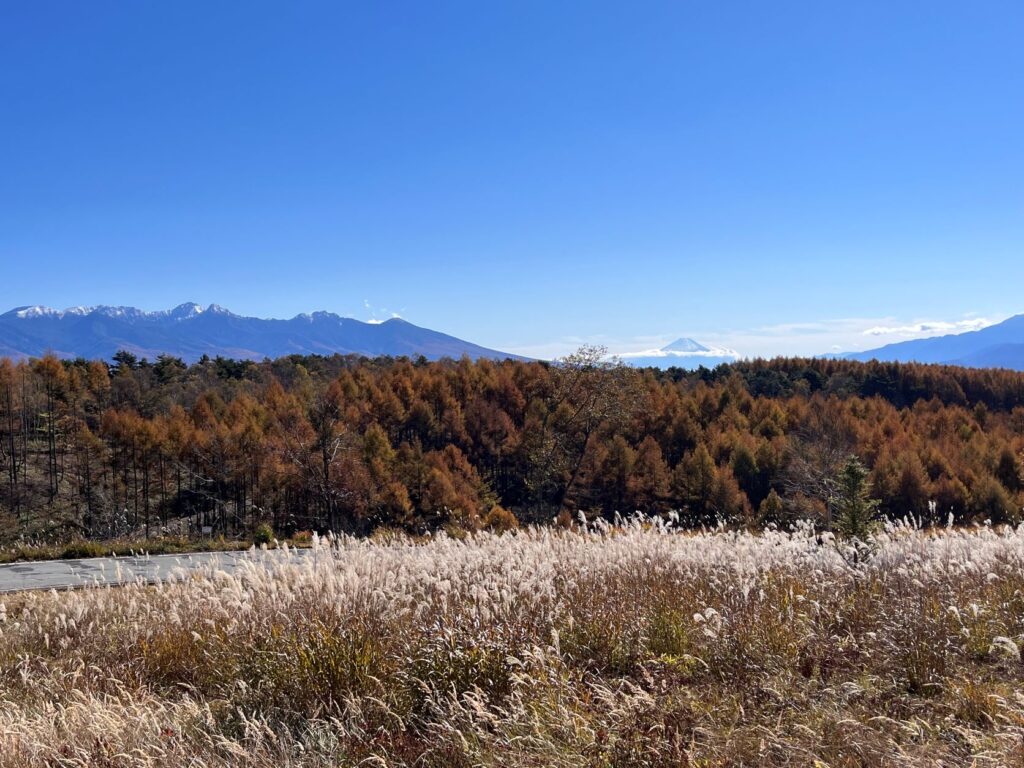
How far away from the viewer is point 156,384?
87.5 meters

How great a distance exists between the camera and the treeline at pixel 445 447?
44.5 m

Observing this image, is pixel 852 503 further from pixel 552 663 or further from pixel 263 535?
pixel 263 535

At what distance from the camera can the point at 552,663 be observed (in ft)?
14.4

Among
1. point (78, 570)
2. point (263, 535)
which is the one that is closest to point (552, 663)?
point (78, 570)

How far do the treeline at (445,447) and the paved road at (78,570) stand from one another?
15214mm

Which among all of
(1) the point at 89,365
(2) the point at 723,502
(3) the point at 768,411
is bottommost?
(2) the point at 723,502

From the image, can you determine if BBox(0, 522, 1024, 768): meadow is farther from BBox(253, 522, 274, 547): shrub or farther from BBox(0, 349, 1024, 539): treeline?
BBox(0, 349, 1024, 539): treeline

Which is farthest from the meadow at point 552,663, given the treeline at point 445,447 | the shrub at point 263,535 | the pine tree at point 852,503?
the treeline at point 445,447

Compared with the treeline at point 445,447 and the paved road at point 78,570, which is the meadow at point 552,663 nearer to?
the paved road at point 78,570

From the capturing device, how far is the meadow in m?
3.59

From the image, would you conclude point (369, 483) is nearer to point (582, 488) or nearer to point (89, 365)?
point (582, 488)

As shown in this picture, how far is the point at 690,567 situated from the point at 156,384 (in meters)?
94.4

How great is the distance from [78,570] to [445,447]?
240 feet

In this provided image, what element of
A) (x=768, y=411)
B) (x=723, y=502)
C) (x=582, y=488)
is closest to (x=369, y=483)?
(x=582, y=488)
